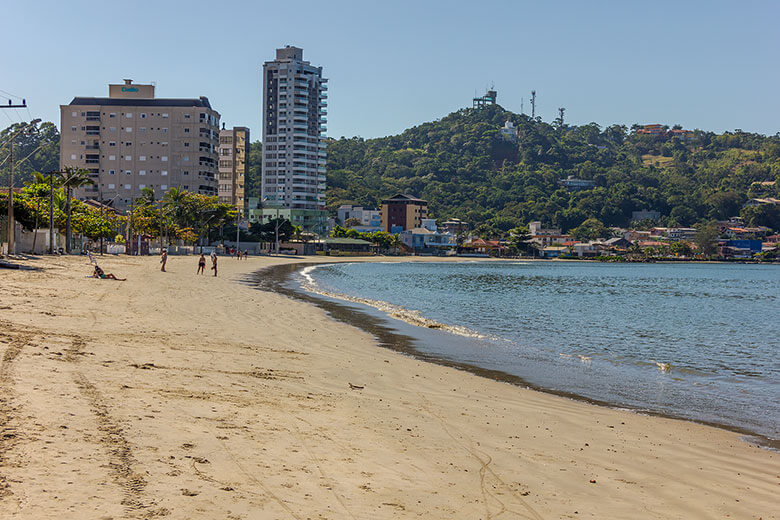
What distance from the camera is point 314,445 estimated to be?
8750 millimetres

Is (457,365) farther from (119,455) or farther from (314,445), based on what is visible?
(119,455)

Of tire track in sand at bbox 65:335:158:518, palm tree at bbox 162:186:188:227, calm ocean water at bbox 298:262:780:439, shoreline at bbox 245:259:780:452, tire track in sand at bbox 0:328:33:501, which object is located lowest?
calm ocean water at bbox 298:262:780:439

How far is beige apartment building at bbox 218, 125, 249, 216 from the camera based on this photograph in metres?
193

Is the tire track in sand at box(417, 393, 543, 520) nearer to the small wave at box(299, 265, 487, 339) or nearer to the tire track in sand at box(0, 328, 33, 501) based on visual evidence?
the tire track in sand at box(0, 328, 33, 501)

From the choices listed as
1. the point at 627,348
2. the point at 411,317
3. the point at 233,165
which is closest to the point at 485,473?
the point at 627,348

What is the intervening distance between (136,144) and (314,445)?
6522 inches

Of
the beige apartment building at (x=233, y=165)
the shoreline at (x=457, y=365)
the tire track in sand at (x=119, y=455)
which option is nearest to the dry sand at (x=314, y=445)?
the tire track in sand at (x=119, y=455)

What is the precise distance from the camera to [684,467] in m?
9.55

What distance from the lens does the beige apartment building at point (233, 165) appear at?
193 m

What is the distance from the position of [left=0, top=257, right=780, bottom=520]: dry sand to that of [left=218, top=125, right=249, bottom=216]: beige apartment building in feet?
599

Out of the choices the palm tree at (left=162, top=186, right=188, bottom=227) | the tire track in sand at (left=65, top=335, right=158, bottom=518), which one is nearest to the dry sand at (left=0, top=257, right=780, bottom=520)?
the tire track in sand at (left=65, top=335, right=158, bottom=518)

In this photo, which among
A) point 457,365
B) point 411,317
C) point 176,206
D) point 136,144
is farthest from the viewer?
point 136,144

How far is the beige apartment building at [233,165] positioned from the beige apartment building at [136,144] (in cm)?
3139

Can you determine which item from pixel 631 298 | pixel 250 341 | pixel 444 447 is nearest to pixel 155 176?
pixel 631 298
